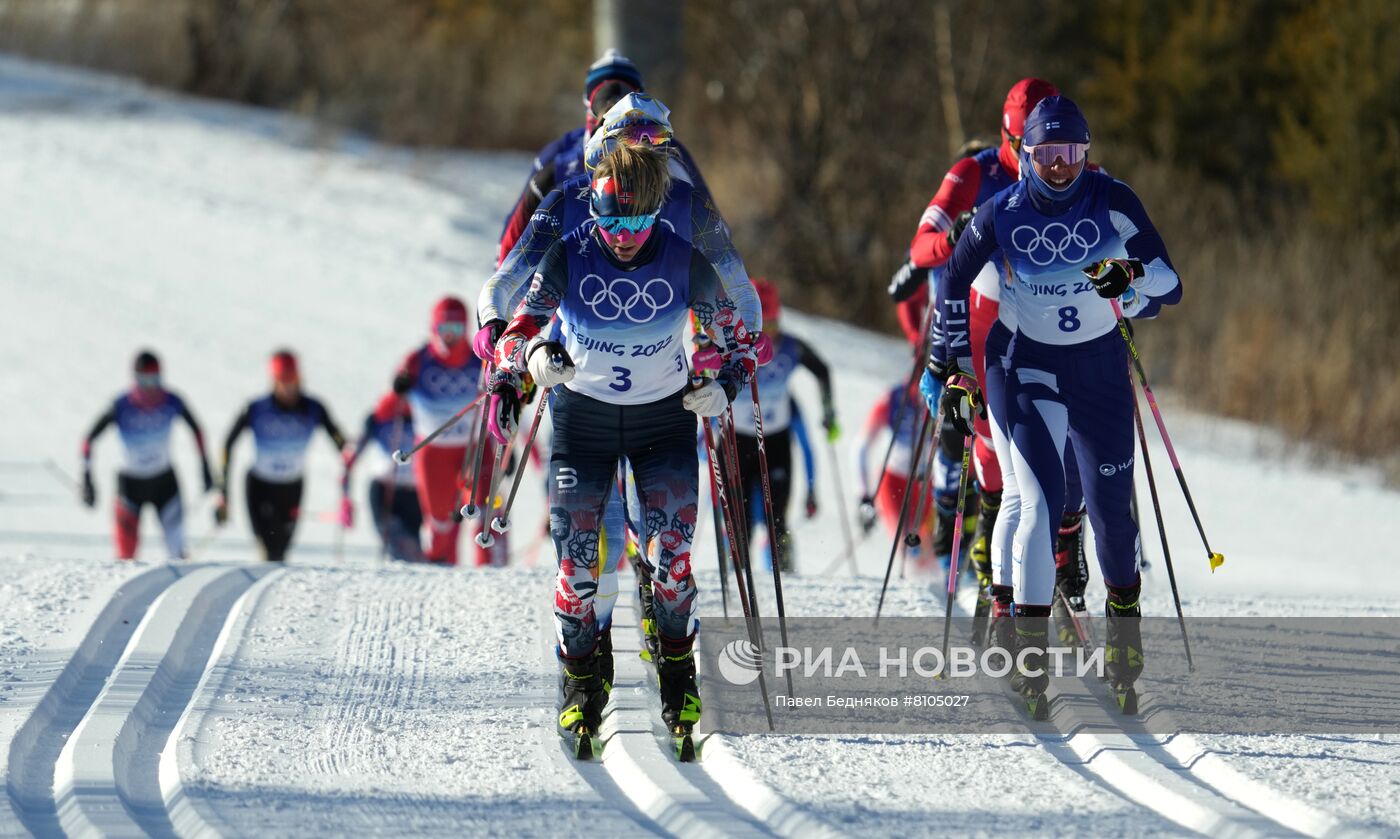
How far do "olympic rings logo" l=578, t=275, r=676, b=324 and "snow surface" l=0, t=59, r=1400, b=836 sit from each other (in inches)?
56.4

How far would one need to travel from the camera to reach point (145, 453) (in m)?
11.6

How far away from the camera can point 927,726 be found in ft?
17.3

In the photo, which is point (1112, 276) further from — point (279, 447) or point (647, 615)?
point (279, 447)

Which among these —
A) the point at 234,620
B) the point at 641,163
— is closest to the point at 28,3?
the point at 234,620

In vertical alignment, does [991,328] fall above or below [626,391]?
above

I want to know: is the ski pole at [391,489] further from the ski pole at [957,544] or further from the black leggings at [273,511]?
the ski pole at [957,544]

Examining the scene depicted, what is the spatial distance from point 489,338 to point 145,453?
7.52 metres

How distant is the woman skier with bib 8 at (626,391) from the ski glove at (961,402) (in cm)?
83

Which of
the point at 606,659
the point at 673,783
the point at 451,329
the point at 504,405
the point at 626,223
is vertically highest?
the point at 451,329

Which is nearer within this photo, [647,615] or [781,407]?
[647,615]

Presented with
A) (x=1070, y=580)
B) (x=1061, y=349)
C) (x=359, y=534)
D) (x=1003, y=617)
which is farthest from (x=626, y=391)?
(x=359, y=534)

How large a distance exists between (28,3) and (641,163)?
86.1ft

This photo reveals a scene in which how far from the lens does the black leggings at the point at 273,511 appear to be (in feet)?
37.9

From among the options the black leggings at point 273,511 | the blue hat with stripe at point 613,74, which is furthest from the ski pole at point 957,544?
the black leggings at point 273,511
